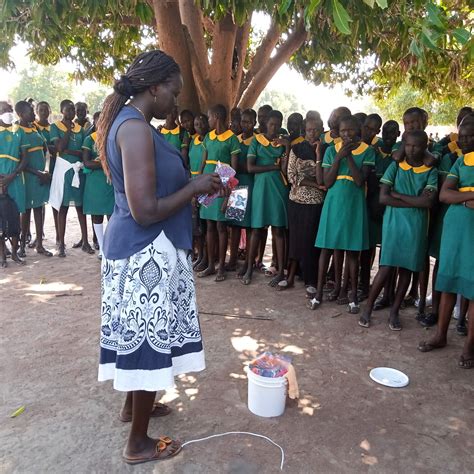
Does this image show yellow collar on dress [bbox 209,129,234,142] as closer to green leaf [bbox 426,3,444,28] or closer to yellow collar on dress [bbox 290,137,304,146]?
yellow collar on dress [bbox 290,137,304,146]

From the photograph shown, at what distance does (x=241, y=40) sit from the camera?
24.6ft

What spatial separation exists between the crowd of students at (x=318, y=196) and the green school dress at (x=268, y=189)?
0.04 ft

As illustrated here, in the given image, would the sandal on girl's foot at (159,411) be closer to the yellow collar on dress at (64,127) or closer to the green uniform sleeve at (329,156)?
the green uniform sleeve at (329,156)

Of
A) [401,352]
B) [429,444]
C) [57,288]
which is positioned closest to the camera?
[429,444]

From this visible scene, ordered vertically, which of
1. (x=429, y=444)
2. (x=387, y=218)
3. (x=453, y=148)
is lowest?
(x=429, y=444)

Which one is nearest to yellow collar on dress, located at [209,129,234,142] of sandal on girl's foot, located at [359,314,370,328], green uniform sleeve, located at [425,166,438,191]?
green uniform sleeve, located at [425,166,438,191]

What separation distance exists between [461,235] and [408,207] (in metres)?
0.63

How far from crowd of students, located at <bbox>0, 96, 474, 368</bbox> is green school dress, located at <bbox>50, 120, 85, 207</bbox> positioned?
0.01 metres

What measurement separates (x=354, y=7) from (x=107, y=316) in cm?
261

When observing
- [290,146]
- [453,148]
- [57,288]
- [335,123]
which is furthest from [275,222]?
[57,288]

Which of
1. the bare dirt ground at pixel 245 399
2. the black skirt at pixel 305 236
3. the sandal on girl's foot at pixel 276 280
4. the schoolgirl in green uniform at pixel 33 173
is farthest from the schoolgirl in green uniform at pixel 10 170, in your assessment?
the black skirt at pixel 305 236

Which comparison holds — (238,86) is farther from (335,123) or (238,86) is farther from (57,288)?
(57,288)

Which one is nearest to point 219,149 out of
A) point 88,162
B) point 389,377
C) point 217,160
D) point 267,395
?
point 217,160

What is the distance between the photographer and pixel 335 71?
31.8 feet
